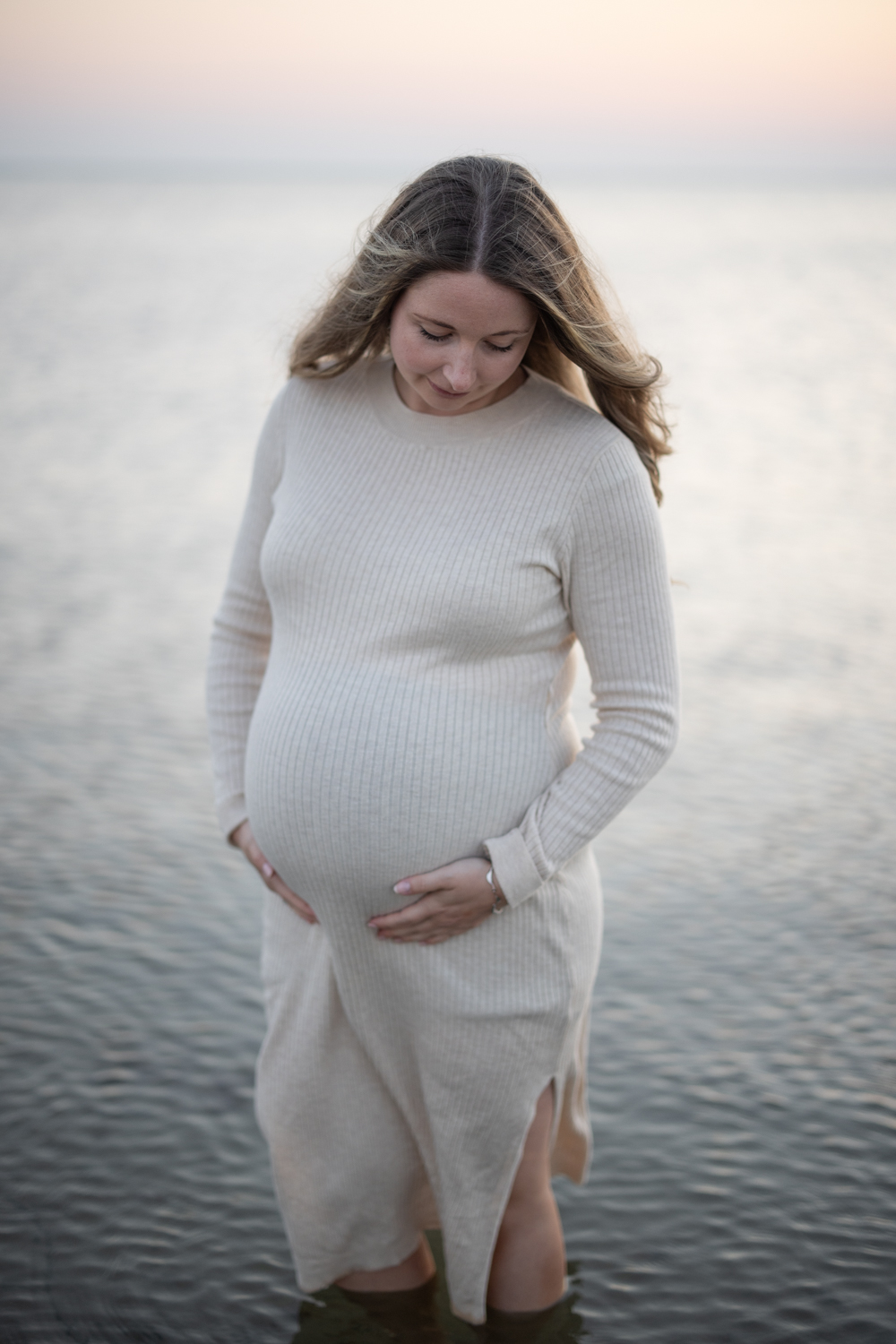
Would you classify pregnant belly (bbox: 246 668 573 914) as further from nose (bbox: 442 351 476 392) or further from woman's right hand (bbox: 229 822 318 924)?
nose (bbox: 442 351 476 392)

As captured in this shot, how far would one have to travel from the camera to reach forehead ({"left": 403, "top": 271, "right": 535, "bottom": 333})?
160 cm

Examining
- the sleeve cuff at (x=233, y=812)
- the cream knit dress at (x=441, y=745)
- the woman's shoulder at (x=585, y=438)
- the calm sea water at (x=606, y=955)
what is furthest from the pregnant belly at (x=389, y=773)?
the calm sea water at (x=606, y=955)

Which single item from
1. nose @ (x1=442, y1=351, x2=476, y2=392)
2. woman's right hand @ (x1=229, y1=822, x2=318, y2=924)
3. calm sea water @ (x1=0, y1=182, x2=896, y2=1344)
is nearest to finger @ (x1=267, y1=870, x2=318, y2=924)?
woman's right hand @ (x1=229, y1=822, x2=318, y2=924)

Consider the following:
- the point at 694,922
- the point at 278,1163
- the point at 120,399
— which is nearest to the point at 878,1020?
the point at 694,922

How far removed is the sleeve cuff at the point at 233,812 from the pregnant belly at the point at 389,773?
214 mm

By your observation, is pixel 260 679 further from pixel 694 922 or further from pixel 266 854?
pixel 694 922

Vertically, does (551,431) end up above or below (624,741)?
above

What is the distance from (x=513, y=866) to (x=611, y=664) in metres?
0.30

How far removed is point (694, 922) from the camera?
3572 mm

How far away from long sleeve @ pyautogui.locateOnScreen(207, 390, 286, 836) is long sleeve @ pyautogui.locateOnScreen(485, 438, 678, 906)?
50 centimetres

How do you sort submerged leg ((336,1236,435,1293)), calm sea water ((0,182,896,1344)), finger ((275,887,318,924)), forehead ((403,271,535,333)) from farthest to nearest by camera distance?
calm sea water ((0,182,896,1344)), submerged leg ((336,1236,435,1293)), finger ((275,887,318,924)), forehead ((403,271,535,333))

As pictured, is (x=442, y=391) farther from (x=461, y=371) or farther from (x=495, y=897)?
(x=495, y=897)

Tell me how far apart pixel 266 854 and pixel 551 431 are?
732mm

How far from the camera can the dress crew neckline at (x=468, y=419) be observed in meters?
1.77
